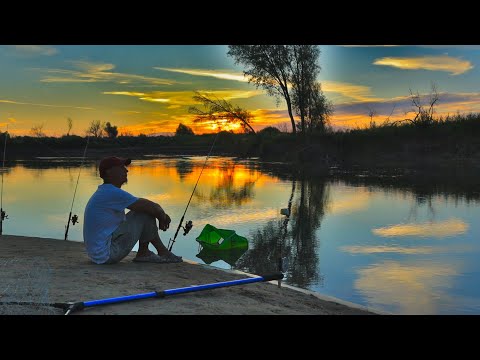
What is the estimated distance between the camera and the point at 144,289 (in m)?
4.14

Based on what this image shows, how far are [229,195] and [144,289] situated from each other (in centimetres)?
909

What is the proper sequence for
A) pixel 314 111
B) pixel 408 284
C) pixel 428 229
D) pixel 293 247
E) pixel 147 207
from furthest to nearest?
pixel 314 111, pixel 428 229, pixel 293 247, pixel 408 284, pixel 147 207

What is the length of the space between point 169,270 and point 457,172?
15.9 metres

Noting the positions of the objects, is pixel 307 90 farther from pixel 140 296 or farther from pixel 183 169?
pixel 140 296

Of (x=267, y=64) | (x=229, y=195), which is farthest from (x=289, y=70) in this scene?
(x=229, y=195)

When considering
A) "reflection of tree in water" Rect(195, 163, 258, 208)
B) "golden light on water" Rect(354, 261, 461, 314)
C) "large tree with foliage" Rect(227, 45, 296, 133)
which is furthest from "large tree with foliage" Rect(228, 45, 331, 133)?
"golden light on water" Rect(354, 261, 461, 314)

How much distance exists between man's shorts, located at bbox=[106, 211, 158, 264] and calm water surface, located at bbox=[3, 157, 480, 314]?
5.00 ft

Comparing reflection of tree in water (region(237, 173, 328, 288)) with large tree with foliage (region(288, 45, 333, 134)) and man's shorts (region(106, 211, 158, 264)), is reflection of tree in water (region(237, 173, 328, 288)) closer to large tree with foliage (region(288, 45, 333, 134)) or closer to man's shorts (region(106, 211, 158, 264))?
man's shorts (region(106, 211, 158, 264))

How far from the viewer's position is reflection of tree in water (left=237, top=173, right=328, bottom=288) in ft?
18.8

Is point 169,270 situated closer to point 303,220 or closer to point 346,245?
point 346,245

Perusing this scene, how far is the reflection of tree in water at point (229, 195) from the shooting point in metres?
11.9

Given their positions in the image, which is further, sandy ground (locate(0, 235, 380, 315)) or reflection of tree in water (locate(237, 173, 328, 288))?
reflection of tree in water (locate(237, 173, 328, 288))

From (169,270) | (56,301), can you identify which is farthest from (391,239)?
(56,301)

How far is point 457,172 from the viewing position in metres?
18.5
